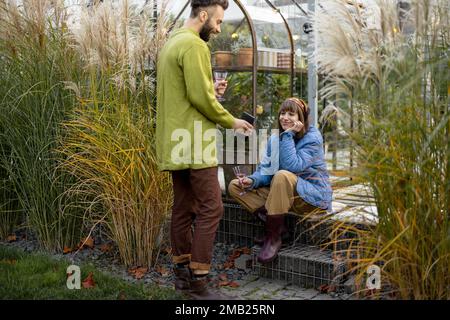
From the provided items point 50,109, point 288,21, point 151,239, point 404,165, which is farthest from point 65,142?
A: point 288,21

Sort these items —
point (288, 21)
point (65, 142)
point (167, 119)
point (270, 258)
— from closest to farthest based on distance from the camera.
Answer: point (167, 119), point (270, 258), point (65, 142), point (288, 21)

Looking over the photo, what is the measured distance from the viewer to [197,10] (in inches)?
132

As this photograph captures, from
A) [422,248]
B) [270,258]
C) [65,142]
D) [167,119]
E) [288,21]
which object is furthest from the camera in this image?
[288,21]

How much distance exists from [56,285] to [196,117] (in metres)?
1.28

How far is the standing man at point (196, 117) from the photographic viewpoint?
3209 millimetres

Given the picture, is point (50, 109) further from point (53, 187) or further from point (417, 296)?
point (417, 296)

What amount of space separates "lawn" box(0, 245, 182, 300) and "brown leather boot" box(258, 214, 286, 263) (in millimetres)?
649

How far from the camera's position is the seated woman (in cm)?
375

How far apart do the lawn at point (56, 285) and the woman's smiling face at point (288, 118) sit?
4.32ft

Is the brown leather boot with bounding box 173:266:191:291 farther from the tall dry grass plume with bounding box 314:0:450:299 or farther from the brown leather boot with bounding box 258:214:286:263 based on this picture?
the tall dry grass plume with bounding box 314:0:450:299

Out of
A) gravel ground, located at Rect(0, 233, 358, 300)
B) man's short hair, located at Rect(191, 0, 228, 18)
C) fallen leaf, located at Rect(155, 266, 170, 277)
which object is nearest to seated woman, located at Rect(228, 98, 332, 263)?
gravel ground, located at Rect(0, 233, 358, 300)

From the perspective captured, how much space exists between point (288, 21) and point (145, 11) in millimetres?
2301

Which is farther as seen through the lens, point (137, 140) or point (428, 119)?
point (137, 140)

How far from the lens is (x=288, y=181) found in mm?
3760
